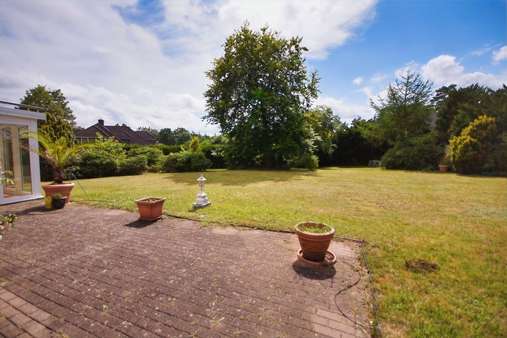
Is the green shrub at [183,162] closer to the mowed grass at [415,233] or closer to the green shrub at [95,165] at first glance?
the green shrub at [95,165]

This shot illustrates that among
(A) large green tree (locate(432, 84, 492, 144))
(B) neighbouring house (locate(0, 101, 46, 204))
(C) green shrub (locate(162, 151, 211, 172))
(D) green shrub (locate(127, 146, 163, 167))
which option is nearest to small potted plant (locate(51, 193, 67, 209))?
(B) neighbouring house (locate(0, 101, 46, 204))

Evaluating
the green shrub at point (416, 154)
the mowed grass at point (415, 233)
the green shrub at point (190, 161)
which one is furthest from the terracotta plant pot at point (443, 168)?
the green shrub at point (190, 161)

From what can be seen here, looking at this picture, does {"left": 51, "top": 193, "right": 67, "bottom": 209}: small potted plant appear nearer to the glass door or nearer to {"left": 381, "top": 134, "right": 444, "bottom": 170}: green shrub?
the glass door

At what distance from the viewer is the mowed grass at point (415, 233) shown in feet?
7.33

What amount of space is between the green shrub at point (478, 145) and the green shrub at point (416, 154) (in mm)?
→ 3436

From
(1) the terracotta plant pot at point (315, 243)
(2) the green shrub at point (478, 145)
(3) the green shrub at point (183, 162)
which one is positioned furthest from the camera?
(3) the green shrub at point (183, 162)

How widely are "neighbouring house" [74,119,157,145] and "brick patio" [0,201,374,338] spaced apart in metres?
36.8

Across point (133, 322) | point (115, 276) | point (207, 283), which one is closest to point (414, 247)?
point (207, 283)

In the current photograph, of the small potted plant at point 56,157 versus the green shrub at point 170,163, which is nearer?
the small potted plant at point 56,157

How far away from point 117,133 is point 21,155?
36323 mm

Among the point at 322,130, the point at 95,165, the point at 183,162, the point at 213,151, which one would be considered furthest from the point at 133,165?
the point at 322,130

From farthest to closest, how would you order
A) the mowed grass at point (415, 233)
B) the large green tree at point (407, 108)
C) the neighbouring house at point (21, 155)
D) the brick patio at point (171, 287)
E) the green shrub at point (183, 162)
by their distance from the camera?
the large green tree at point (407, 108), the green shrub at point (183, 162), the neighbouring house at point (21, 155), the mowed grass at point (415, 233), the brick patio at point (171, 287)

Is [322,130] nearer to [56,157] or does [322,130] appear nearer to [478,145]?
[478,145]

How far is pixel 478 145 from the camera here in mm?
12812
